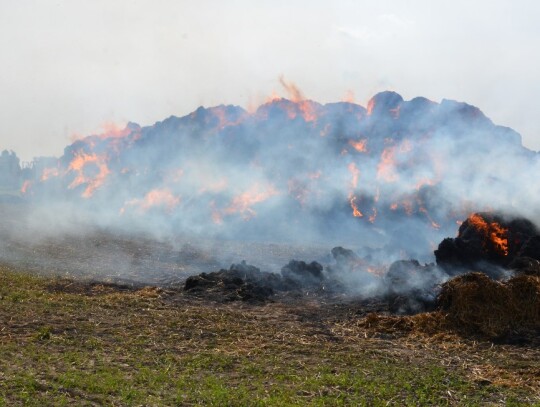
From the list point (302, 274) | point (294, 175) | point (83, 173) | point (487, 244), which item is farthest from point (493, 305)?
point (83, 173)

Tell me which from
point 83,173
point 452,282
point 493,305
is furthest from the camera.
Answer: point 83,173

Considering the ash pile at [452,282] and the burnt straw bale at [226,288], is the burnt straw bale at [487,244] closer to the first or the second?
the ash pile at [452,282]

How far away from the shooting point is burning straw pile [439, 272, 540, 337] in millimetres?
15359

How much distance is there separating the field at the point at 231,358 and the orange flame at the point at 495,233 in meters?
10.7

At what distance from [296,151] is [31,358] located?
58.5 metres

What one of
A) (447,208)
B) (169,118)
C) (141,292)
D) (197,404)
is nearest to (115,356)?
(197,404)

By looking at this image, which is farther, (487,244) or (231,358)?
(487,244)

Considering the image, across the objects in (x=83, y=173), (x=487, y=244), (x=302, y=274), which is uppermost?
(x=83, y=173)

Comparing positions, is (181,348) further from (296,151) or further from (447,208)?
(296,151)

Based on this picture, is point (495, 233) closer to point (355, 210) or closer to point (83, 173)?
point (355, 210)

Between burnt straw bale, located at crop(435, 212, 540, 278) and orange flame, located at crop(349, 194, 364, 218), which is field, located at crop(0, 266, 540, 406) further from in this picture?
orange flame, located at crop(349, 194, 364, 218)

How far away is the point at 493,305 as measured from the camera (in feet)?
52.3

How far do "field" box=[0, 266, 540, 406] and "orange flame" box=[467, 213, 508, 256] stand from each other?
1074 centimetres

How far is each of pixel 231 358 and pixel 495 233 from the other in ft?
59.0
